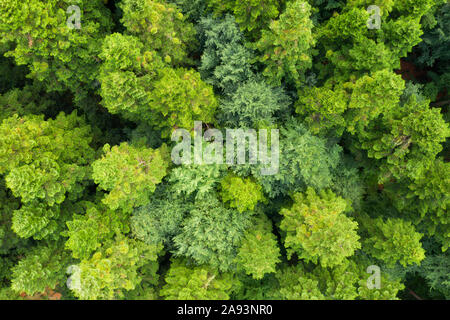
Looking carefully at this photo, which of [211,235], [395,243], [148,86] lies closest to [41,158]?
[148,86]

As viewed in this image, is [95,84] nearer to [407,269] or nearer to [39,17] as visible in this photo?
[39,17]

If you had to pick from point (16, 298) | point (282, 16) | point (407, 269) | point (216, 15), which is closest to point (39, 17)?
point (216, 15)

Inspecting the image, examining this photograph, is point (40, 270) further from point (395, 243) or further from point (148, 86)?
point (395, 243)

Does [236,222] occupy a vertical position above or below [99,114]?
below

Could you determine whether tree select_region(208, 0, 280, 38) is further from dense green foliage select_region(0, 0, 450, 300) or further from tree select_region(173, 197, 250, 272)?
tree select_region(173, 197, 250, 272)

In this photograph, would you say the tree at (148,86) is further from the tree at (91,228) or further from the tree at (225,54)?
the tree at (91,228)

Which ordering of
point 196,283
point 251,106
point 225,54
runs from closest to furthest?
point 196,283
point 251,106
point 225,54
